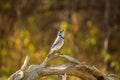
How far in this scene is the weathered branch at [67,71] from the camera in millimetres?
2373

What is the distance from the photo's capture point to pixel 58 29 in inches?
356

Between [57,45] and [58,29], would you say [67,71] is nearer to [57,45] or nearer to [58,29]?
[57,45]

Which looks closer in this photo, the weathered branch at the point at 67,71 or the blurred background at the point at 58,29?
the weathered branch at the point at 67,71

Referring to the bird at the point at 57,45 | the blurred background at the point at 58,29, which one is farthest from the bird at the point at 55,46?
the blurred background at the point at 58,29

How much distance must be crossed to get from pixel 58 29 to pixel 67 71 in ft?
21.6

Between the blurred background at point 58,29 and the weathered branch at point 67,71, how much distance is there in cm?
589

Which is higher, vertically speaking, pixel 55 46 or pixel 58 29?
pixel 58 29

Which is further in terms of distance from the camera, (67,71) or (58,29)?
(58,29)

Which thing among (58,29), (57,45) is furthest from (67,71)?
(58,29)

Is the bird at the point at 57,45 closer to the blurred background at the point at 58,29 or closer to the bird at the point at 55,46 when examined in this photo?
the bird at the point at 55,46

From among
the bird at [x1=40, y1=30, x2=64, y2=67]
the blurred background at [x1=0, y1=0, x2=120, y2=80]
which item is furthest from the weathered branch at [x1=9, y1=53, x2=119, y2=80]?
the blurred background at [x1=0, y1=0, x2=120, y2=80]

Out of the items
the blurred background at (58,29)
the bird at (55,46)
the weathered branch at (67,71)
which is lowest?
the weathered branch at (67,71)

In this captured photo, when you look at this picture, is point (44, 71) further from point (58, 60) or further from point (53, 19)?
point (53, 19)

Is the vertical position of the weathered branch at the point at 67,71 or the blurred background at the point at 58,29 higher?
the blurred background at the point at 58,29
